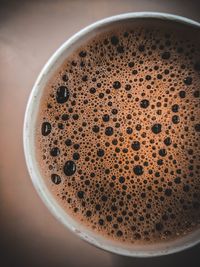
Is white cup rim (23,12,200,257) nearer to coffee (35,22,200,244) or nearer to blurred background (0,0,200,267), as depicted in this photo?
coffee (35,22,200,244)

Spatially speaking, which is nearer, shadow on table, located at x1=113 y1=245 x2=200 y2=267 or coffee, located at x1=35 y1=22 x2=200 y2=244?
coffee, located at x1=35 y1=22 x2=200 y2=244

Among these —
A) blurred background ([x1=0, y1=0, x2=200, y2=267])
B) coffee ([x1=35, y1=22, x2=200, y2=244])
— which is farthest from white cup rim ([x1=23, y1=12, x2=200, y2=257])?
blurred background ([x1=0, y1=0, x2=200, y2=267])

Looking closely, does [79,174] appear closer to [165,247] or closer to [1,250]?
[165,247]

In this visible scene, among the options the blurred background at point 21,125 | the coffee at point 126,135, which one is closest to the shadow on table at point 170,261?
the blurred background at point 21,125

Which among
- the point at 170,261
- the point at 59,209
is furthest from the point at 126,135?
the point at 170,261

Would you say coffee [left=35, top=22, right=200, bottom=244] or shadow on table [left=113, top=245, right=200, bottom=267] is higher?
coffee [left=35, top=22, right=200, bottom=244]

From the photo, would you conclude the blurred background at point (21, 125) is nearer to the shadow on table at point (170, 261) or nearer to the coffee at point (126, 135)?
the shadow on table at point (170, 261)
